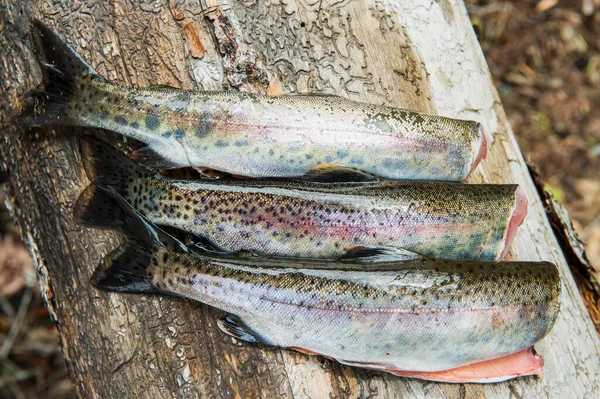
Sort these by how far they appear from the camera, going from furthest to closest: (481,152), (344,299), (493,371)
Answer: (481,152) < (493,371) < (344,299)

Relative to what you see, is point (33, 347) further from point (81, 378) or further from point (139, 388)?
point (139, 388)

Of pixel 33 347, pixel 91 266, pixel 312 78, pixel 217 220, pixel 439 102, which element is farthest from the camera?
pixel 33 347

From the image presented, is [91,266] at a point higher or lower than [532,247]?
higher

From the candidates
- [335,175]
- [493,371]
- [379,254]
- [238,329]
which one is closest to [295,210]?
[335,175]

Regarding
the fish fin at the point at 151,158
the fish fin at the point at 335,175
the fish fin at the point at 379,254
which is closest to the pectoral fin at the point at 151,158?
the fish fin at the point at 151,158

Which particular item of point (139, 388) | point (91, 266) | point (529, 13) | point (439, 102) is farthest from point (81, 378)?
point (529, 13)

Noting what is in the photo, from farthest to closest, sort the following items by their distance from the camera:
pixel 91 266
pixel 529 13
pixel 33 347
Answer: pixel 529 13
pixel 33 347
pixel 91 266

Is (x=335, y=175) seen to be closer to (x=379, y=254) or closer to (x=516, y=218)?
Answer: (x=379, y=254)
